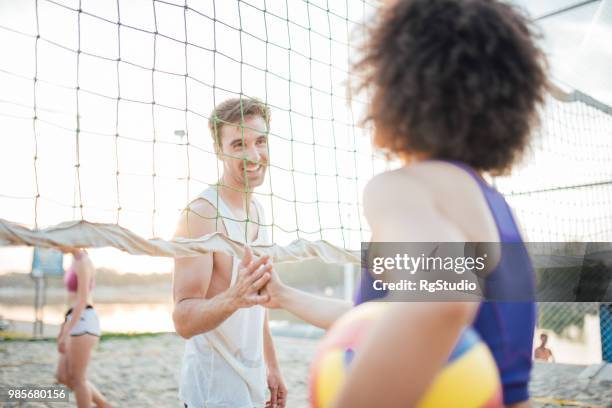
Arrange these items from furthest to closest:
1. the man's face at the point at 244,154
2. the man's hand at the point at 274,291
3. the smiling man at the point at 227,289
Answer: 1. the man's face at the point at 244,154
2. the smiling man at the point at 227,289
3. the man's hand at the point at 274,291

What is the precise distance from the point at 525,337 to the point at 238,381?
144 centimetres

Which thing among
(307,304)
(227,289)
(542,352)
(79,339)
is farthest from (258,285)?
(542,352)

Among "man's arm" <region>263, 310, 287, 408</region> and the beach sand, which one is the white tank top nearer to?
"man's arm" <region>263, 310, 287, 408</region>

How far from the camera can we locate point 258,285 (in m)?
1.44

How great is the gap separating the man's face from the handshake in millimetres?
822

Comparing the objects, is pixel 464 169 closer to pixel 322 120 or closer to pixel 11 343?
pixel 322 120

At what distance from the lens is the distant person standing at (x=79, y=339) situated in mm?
4363

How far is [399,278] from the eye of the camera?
84 centimetres

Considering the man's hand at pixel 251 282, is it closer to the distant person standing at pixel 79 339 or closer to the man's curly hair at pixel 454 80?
the man's curly hair at pixel 454 80

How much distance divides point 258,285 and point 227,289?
0.38m

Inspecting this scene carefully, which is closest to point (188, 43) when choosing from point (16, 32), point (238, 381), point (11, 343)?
point (16, 32)

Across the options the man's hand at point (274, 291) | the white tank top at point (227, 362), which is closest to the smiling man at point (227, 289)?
the white tank top at point (227, 362)

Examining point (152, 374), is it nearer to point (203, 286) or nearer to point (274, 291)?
point (203, 286)

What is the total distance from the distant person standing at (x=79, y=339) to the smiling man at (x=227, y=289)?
2.59m
